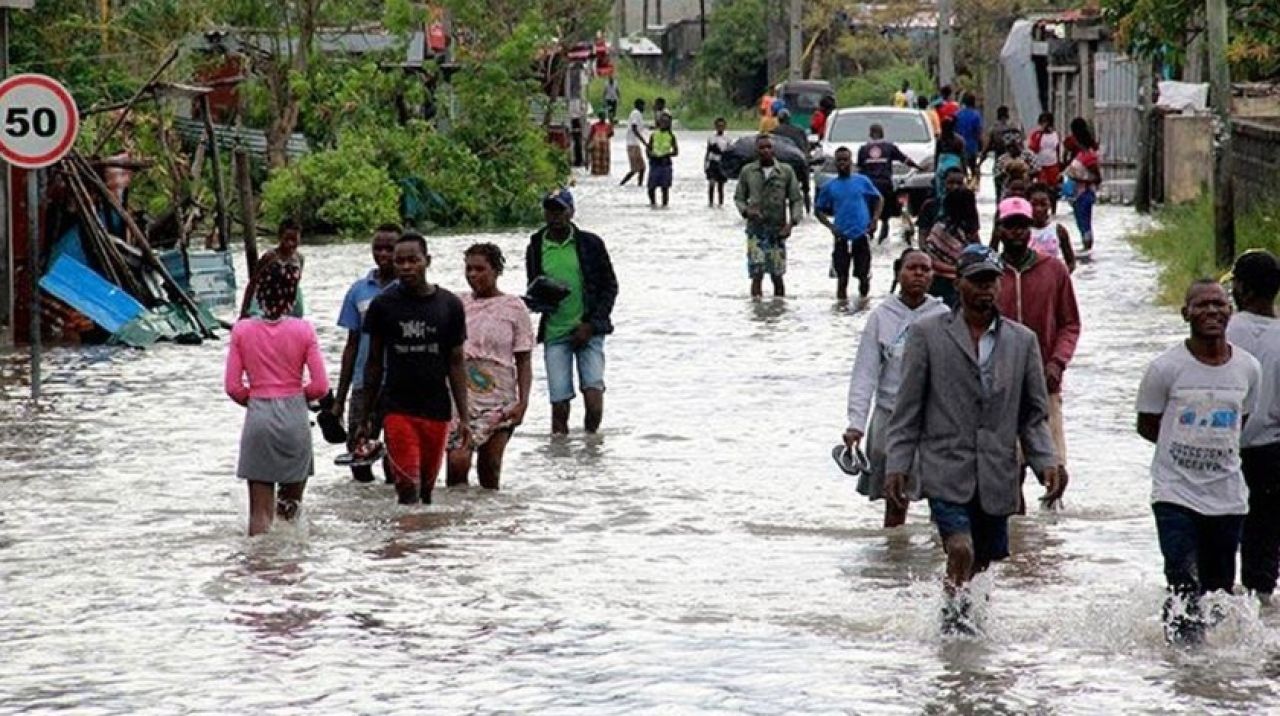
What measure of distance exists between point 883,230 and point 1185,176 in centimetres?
460

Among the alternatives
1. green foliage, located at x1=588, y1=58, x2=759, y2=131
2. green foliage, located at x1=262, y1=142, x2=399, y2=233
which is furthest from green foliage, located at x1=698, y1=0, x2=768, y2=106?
green foliage, located at x1=262, y1=142, x2=399, y2=233

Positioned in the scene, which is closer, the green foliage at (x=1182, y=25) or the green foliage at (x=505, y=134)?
the green foliage at (x=1182, y=25)

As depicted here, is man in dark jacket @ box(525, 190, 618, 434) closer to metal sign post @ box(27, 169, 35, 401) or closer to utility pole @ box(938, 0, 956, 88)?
metal sign post @ box(27, 169, 35, 401)

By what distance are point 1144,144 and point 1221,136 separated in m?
13.5

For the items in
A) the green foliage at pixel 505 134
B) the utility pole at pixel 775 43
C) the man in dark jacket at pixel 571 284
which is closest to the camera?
the man in dark jacket at pixel 571 284

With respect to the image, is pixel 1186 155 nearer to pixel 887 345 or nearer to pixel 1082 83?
pixel 1082 83

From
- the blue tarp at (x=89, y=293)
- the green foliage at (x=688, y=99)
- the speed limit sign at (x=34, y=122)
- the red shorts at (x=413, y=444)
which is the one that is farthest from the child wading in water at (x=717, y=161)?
the green foliage at (x=688, y=99)

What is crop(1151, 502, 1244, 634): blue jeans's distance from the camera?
33.6 feet

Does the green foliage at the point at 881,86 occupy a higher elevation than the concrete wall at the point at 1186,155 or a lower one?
higher

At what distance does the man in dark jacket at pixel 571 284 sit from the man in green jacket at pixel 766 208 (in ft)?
32.5

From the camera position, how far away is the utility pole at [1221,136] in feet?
86.3

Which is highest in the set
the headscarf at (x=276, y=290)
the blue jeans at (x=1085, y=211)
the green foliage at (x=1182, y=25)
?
the green foliage at (x=1182, y=25)

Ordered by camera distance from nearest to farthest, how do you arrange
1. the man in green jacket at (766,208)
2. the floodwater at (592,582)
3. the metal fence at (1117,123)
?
the floodwater at (592,582)
the man in green jacket at (766,208)
the metal fence at (1117,123)

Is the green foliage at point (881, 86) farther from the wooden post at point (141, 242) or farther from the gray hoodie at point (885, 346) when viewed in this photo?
the gray hoodie at point (885, 346)
